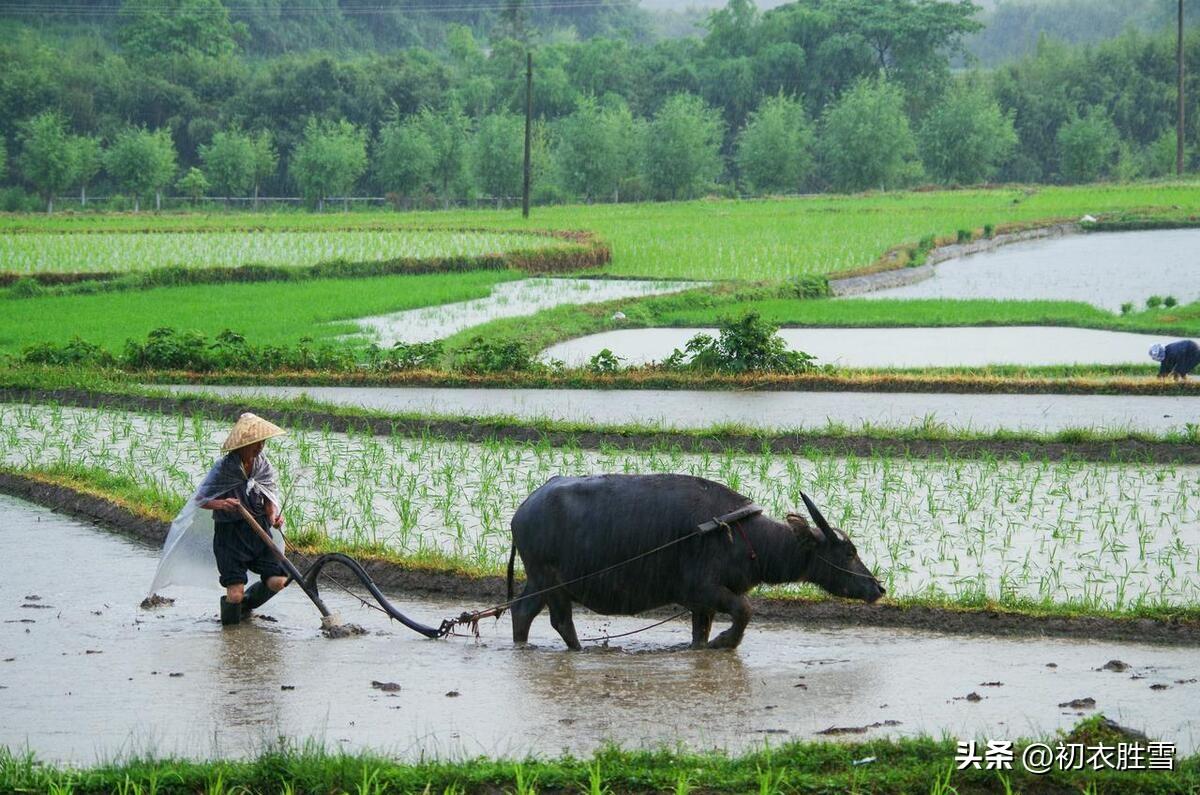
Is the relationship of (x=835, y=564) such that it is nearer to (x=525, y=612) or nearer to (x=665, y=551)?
(x=665, y=551)

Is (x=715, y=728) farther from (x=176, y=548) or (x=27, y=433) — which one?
(x=27, y=433)

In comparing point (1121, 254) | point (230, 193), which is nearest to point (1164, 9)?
point (230, 193)

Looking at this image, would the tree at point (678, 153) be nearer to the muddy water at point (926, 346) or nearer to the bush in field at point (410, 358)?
the muddy water at point (926, 346)

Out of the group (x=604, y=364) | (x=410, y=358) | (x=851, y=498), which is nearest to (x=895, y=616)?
(x=851, y=498)

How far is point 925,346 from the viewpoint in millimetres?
17750

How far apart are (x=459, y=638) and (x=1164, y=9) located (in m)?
106

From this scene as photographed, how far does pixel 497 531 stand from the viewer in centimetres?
860

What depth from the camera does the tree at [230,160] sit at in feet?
180

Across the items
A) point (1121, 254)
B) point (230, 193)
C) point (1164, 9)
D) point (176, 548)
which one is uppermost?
point (1164, 9)

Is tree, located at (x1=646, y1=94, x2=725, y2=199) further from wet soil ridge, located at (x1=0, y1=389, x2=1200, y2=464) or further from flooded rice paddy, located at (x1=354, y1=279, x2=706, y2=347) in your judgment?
wet soil ridge, located at (x1=0, y1=389, x2=1200, y2=464)

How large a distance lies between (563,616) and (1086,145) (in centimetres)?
5907

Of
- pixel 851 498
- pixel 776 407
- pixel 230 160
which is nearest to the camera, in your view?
pixel 851 498

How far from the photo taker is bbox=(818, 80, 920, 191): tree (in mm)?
57750

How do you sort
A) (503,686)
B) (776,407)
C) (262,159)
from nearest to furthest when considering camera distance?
(503,686)
(776,407)
(262,159)
